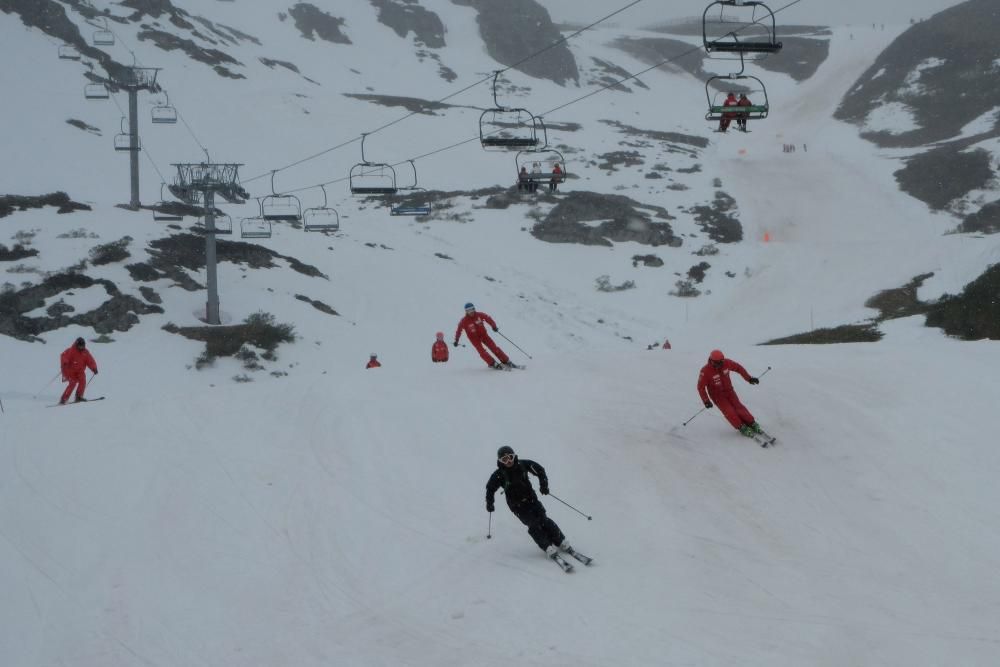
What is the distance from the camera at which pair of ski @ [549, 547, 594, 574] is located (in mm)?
8898

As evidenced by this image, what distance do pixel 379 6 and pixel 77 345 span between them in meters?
101

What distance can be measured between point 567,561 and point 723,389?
5120 millimetres

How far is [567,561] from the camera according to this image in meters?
9.09

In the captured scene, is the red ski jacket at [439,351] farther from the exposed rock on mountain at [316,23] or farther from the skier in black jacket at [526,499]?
the exposed rock on mountain at [316,23]

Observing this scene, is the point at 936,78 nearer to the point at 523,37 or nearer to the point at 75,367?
the point at 523,37

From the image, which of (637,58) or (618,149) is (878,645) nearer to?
(618,149)

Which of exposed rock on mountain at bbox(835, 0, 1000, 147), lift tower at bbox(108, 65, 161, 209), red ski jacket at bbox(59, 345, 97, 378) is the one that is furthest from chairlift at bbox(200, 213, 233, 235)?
exposed rock on mountain at bbox(835, 0, 1000, 147)

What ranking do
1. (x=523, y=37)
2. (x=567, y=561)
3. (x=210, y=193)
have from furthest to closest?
(x=523, y=37), (x=210, y=193), (x=567, y=561)

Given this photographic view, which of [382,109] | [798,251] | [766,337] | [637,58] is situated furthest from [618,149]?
[637,58]

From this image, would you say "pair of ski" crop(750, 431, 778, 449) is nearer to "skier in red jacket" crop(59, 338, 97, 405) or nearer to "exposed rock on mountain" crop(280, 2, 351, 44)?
"skier in red jacket" crop(59, 338, 97, 405)

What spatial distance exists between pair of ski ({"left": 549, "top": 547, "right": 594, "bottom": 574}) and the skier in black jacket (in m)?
0.03

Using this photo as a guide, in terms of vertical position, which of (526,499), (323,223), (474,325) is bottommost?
(526,499)

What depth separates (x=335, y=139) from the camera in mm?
67000

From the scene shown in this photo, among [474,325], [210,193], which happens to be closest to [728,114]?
[474,325]
